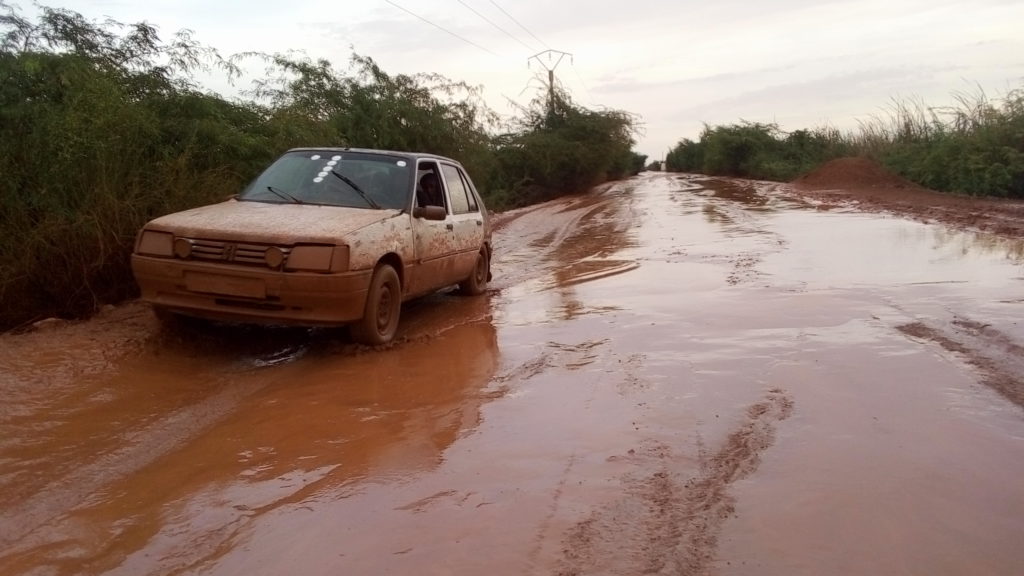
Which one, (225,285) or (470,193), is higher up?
(470,193)

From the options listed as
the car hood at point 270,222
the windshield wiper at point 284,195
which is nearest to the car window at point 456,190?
the car hood at point 270,222

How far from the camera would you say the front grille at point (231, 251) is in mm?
5625

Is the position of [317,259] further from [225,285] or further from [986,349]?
[986,349]

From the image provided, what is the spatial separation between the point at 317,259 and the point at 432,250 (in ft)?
6.09

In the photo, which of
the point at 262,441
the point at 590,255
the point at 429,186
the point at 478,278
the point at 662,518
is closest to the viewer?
the point at 662,518

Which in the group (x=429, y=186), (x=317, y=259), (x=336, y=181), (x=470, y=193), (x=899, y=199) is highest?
(x=336, y=181)

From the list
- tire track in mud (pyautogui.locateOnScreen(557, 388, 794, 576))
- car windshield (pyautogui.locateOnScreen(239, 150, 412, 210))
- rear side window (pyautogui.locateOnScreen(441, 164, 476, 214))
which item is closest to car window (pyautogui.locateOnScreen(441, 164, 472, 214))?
rear side window (pyautogui.locateOnScreen(441, 164, 476, 214))

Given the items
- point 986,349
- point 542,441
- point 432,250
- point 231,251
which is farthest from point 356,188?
point 986,349

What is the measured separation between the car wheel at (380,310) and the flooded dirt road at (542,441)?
13 cm

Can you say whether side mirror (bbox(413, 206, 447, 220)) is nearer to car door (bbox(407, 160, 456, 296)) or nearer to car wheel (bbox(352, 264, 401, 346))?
car door (bbox(407, 160, 456, 296))

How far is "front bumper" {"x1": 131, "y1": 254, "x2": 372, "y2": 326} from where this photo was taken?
5.58 metres

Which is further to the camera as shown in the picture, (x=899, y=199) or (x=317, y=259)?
(x=899, y=199)

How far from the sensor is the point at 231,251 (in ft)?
18.5

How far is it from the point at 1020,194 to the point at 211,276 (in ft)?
71.9
